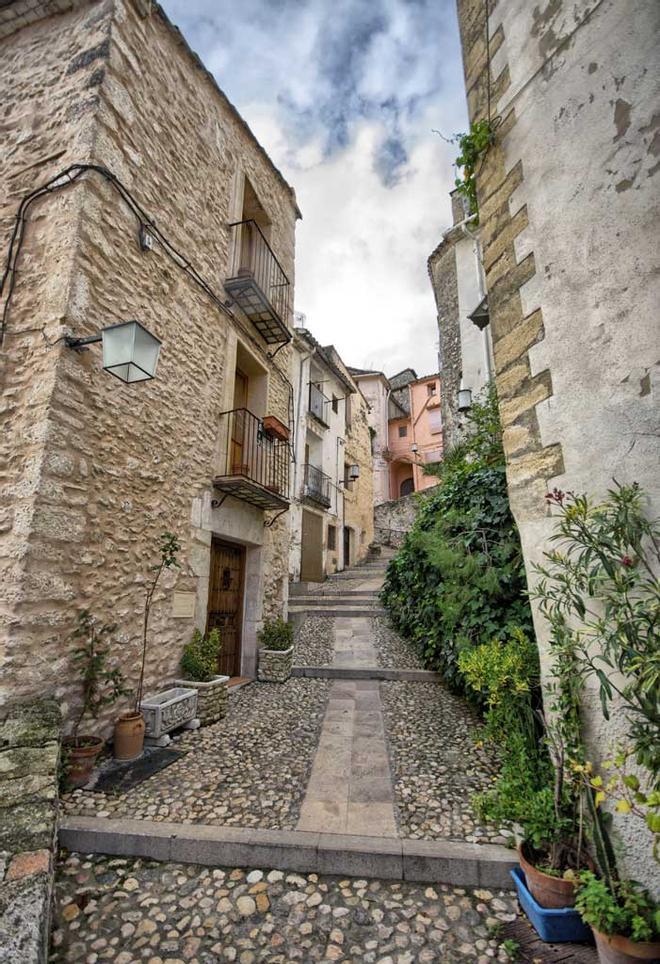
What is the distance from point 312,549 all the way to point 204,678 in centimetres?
716

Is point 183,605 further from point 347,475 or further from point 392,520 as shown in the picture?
point 392,520

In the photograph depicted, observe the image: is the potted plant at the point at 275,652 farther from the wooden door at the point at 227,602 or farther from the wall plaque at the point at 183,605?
the wall plaque at the point at 183,605

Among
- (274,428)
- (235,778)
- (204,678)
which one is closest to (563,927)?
(235,778)

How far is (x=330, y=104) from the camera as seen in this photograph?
5688 millimetres

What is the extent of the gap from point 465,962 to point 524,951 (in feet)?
0.77

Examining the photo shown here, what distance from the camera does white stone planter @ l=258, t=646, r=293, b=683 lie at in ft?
16.1

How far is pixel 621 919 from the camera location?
133cm

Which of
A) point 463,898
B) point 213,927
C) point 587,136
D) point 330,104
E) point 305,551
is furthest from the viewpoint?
point 305,551

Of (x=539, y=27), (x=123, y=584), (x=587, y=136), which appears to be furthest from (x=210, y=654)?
(x=539, y=27)

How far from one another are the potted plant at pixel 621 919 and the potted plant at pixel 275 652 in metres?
3.88

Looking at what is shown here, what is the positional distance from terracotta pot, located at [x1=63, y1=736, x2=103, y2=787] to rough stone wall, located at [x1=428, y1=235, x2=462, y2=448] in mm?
10307

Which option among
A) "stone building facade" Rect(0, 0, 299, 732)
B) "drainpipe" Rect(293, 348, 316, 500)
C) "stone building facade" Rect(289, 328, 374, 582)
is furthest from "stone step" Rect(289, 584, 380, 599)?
"stone building facade" Rect(0, 0, 299, 732)

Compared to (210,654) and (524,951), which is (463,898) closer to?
(524,951)

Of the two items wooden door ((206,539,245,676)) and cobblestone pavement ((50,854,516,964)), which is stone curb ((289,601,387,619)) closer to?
wooden door ((206,539,245,676))
